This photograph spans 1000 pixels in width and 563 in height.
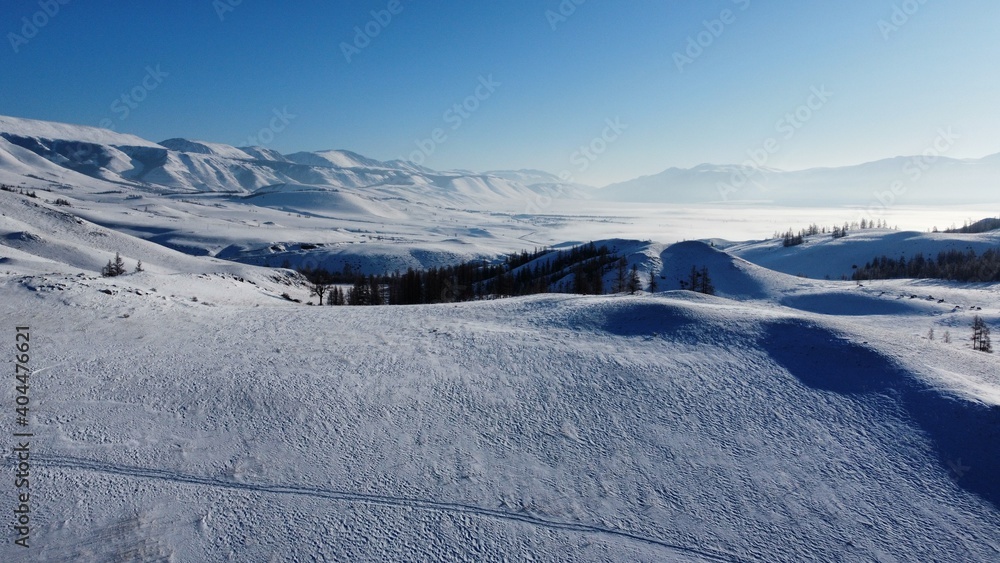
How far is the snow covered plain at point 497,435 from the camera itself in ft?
27.0

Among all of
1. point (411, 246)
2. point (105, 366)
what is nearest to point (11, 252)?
point (105, 366)

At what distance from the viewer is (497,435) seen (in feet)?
36.3

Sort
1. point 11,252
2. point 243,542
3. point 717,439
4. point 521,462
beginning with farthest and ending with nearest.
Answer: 1. point 11,252
2. point 717,439
3. point 521,462
4. point 243,542

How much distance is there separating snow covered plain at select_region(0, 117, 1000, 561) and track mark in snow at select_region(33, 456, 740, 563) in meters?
0.05

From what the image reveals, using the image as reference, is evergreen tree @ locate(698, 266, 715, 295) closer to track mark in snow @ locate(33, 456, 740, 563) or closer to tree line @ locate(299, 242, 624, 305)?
tree line @ locate(299, 242, 624, 305)

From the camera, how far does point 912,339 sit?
1600 cm

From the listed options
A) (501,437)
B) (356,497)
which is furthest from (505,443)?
(356,497)

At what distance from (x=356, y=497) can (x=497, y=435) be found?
3.33m

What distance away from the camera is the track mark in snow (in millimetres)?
8359

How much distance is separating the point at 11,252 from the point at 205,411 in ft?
181

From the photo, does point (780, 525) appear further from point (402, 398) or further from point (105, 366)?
point (105, 366)

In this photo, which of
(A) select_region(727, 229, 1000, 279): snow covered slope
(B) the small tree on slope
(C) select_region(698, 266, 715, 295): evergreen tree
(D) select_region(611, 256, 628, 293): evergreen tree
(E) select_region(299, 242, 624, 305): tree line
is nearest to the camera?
(B) the small tree on slope

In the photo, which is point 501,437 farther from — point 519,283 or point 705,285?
point 519,283

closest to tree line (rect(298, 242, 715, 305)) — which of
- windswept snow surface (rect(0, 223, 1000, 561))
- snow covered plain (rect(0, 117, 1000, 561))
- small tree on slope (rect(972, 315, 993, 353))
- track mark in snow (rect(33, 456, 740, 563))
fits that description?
small tree on slope (rect(972, 315, 993, 353))
